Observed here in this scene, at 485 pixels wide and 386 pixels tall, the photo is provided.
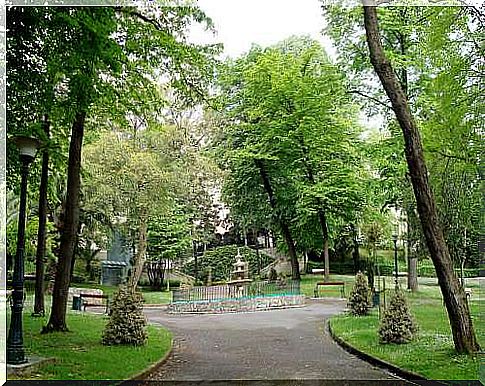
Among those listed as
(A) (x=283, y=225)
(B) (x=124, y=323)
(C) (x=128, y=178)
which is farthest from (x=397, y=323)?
(A) (x=283, y=225)

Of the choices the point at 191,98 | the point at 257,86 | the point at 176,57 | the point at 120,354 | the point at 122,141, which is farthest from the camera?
the point at 257,86

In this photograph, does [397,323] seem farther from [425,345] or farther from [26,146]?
[26,146]

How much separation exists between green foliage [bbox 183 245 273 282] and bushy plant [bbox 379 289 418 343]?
11.9 metres

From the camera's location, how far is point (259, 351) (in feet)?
22.2

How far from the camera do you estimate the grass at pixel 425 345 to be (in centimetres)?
507

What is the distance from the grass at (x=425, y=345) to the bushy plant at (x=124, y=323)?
2568mm

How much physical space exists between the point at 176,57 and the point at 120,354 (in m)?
4.02

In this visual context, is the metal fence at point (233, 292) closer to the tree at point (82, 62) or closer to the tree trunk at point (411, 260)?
the tree trunk at point (411, 260)

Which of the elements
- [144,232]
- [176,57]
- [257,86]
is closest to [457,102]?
[176,57]

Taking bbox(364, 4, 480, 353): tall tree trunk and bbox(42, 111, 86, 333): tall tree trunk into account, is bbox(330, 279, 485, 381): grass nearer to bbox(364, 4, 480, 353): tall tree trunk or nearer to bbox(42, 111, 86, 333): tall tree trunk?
bbox(364, 4, 480, 353): tall tree trunk

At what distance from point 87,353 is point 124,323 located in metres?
0.66

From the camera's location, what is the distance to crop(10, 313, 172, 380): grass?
4.97 m

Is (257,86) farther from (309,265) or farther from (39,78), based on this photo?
(39,78)

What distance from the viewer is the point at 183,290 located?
12.9 meters
